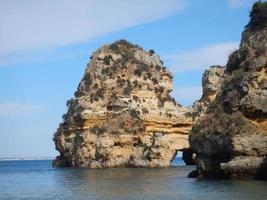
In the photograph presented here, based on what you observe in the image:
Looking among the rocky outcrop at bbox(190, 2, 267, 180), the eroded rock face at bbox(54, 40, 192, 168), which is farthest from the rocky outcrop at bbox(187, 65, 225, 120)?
the rocky outcrop at bbox(190, 2, 267, 180)

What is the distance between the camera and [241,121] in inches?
1447

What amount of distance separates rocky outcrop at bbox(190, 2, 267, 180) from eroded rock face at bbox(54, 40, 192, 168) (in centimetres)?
2697

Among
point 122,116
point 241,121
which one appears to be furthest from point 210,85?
point 241,121

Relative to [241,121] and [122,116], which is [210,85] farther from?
[241,121]

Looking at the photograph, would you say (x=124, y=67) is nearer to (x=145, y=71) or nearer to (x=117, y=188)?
(x=145, y=71)

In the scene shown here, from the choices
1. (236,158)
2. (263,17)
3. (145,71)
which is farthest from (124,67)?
(236,158)

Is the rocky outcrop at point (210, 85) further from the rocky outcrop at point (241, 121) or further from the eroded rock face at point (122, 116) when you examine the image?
the rocky outcrop at point (241, 121)

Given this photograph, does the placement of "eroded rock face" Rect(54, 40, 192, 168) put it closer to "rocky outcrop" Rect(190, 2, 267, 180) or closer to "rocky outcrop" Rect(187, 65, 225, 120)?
"rocky outcrop" Rect(187, 65, 225, 120)

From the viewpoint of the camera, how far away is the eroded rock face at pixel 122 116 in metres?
69.4

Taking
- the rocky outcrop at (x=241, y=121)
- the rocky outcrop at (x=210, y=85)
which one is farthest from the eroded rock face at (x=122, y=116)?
the rocky outcrop at (x=241, y=121)

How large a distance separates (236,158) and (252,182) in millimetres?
1941

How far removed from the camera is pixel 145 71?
80000 mm

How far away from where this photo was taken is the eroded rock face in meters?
69.4

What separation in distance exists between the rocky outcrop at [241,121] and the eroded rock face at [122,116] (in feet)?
88.5
